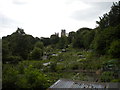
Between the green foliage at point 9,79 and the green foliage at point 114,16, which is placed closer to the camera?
the green foliage at point 9,79

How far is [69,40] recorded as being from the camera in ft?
133

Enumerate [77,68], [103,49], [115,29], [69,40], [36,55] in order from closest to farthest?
[77,68] < [115,29] < [103,49] < [36,55] < [69,40]

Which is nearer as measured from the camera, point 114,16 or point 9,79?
point 9,79

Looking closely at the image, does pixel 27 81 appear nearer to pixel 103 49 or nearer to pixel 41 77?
pixel 41 77

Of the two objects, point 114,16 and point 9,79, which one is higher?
point 114,16

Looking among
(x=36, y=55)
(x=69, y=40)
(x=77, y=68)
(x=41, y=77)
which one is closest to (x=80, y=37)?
(x=69, y=40)

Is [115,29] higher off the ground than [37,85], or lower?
higher

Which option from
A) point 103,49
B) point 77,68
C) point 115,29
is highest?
point 115,29

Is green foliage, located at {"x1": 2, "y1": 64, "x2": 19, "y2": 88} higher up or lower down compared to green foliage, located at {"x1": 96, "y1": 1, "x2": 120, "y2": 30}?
lower down

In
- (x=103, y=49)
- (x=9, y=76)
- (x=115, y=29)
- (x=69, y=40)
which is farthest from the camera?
(x=69, y=40)

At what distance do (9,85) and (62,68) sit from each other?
25.0 feet

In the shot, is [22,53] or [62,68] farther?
[22,53]

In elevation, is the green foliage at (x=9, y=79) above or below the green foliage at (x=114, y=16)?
below

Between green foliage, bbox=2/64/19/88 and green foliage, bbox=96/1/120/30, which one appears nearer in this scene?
green foliage, bbox=2/64/19/88
